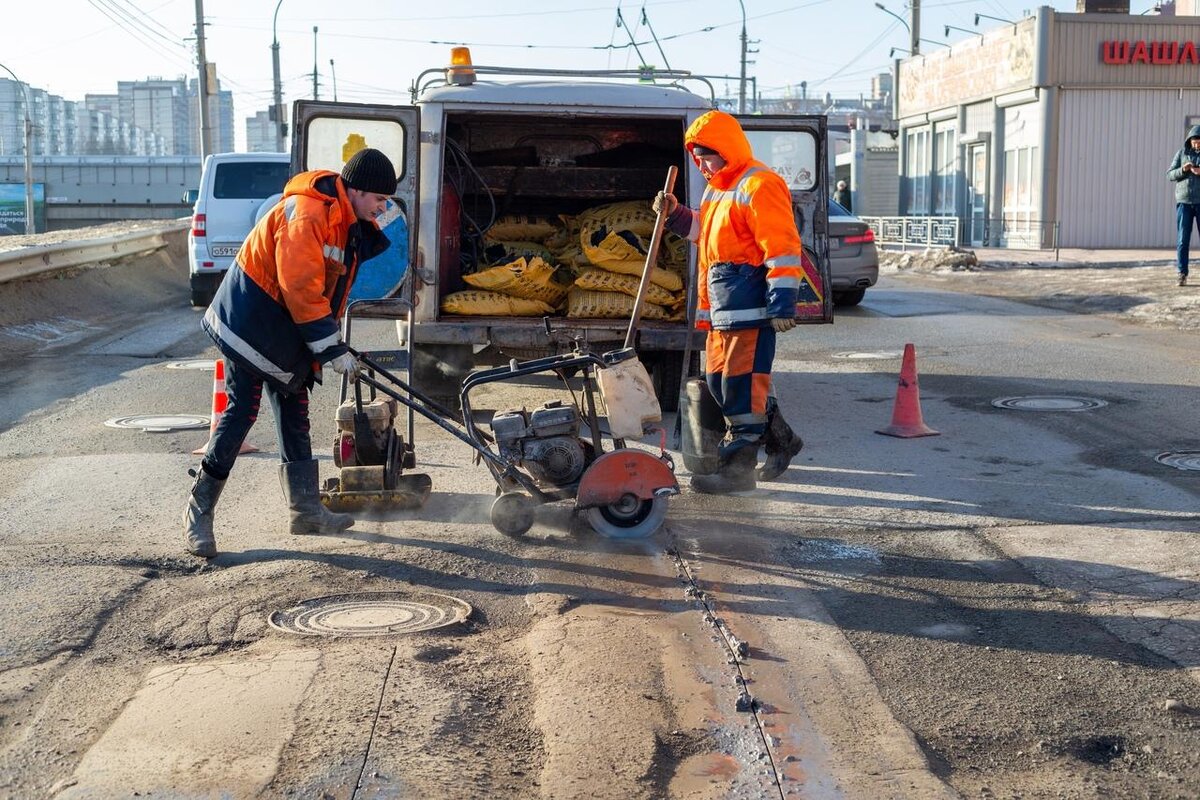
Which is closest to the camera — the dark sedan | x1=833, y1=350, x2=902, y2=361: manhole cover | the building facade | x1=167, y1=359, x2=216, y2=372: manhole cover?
x1=167, y1=359, x2=216, y2=372: manhole cover

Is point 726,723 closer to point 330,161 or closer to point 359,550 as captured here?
point 359,550

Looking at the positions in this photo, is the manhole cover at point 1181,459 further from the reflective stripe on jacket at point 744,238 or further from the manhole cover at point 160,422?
the manhole cover at point 160,422

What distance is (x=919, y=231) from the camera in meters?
33.2

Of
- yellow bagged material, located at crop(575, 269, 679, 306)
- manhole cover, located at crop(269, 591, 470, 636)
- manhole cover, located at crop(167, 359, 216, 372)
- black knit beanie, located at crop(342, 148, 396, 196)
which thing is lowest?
manhole cover, located at crop(269, 591, 470, 636)

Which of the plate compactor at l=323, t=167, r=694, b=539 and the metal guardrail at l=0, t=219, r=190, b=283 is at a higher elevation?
the metal guardrail at l=0, t=219, r=190, b=283

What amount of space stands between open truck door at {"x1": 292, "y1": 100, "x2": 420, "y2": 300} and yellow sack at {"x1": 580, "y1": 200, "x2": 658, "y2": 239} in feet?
5.99

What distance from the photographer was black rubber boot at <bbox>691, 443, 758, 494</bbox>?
6758mm

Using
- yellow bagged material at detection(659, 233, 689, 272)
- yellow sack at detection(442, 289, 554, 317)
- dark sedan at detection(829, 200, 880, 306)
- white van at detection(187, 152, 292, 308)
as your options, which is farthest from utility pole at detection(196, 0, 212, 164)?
yellow sack at detection(442, 289, 554, 317)

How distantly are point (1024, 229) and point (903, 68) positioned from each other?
35.8ft

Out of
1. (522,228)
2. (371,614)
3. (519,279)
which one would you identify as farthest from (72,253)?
(371,614)

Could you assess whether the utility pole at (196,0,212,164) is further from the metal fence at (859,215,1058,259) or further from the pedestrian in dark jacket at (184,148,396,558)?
the pedestrian in dark jacket at (184,148,396,558)

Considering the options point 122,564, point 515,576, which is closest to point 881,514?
point 515,576

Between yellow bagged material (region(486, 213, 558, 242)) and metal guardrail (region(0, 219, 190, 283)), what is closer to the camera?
yellow bagged material (region(486, 213, 558, 242))

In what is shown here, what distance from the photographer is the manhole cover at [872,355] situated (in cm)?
1225
